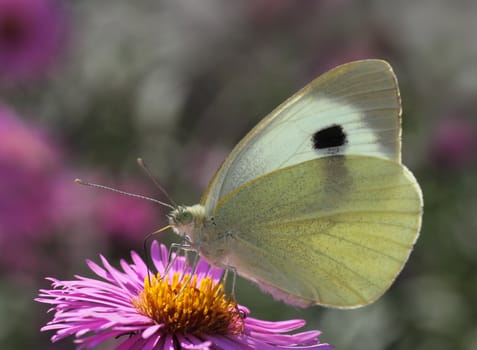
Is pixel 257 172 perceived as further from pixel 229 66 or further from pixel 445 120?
pixel 229 66

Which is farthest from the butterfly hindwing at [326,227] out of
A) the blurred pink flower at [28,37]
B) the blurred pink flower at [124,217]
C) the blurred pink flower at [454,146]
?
the blurred pink flower at [28,37]

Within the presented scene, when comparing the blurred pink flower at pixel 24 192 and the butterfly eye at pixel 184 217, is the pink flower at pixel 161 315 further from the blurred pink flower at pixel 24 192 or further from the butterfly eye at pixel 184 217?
the blurred pink flower at pixel 24 192

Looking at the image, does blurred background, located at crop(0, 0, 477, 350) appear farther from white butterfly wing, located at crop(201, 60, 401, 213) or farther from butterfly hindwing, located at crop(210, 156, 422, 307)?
white butterfly wing, located at crop(201, 60, 401, 213)

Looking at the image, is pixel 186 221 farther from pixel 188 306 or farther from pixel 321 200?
pixel 321 200

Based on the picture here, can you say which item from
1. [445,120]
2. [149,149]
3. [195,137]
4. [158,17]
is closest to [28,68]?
[149,149]

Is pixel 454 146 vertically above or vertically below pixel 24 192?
below

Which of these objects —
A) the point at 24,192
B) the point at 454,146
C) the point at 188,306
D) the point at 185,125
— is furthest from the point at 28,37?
the point at 188,306

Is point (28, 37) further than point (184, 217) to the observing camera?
Yes
